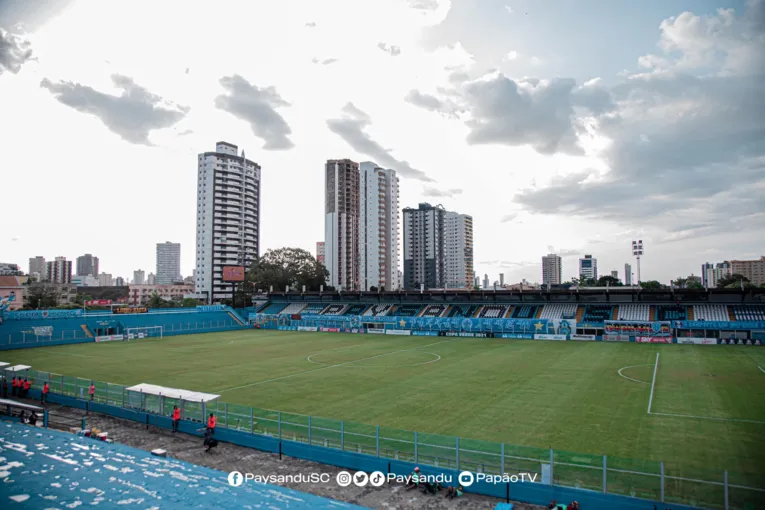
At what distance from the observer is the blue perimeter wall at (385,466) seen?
45.9ft

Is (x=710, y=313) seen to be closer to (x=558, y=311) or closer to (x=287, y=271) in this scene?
(x=558, y=311)

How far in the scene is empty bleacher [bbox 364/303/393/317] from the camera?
82669 mm

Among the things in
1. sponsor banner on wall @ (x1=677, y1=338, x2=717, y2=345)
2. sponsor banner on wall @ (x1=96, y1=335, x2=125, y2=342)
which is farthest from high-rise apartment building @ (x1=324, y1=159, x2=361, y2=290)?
sponsor banner on wall @ (x1=677, y1=338, x2=717, y2=345)

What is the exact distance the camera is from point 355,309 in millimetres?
86250

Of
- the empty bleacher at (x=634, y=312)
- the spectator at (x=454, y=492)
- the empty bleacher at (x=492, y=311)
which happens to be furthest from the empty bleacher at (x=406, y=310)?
the spectator at (x=454, y=492)

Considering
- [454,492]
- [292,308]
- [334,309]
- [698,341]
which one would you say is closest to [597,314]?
[698,341]

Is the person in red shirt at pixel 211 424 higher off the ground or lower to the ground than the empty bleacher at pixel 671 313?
lower

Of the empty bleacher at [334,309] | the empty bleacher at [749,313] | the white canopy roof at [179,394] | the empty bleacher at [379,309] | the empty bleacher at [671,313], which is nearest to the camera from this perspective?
the white canopy roof at [179,394]

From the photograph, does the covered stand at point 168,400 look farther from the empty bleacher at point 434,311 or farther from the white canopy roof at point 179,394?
the empty bleacher at point 434,311

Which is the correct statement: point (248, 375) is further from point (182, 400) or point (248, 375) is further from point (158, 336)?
point (158, 336)

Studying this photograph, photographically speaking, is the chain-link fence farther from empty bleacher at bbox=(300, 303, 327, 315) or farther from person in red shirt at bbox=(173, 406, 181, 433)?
empty bleacher at bbox=(300, 303, 327, 315)

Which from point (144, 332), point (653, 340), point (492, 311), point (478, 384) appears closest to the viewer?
point (478, 384)

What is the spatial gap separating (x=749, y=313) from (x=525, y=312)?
27936 millimetres

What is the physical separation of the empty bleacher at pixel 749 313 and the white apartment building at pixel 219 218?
377 feet
